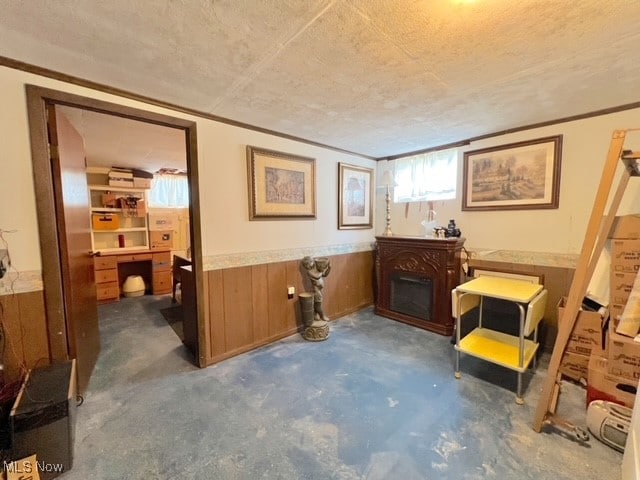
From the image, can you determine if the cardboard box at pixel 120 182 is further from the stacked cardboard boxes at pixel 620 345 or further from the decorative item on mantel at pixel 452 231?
the stacked cardboard boxes at pixel 620 345

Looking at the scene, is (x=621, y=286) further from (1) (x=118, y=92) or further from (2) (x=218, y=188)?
(1) (x=118, y=92)

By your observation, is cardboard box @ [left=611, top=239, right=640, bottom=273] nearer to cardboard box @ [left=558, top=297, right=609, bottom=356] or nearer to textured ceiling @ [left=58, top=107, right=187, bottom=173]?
cardboard box @ [left=558, top=297, right=609, bottom=356]

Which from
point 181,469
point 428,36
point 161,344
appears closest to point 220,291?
point 161,344

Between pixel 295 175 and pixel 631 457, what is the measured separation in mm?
3057

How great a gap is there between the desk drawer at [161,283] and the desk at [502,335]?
4.78 metres

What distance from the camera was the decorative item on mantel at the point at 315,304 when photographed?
3.03 meters

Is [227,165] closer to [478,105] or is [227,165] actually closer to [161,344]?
[161,344]

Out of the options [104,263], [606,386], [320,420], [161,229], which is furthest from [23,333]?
[606,386]

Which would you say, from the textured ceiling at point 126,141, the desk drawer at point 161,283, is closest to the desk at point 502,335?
the textured ceiling at point 126,141

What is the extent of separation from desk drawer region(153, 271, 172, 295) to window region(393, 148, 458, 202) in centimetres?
423

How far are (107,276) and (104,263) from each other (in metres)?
0.22

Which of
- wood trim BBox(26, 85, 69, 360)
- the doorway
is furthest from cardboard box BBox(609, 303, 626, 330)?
wood trim BBox(26, 85, 69, 360)

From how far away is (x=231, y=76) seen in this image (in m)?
1.79

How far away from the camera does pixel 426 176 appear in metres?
3.59
